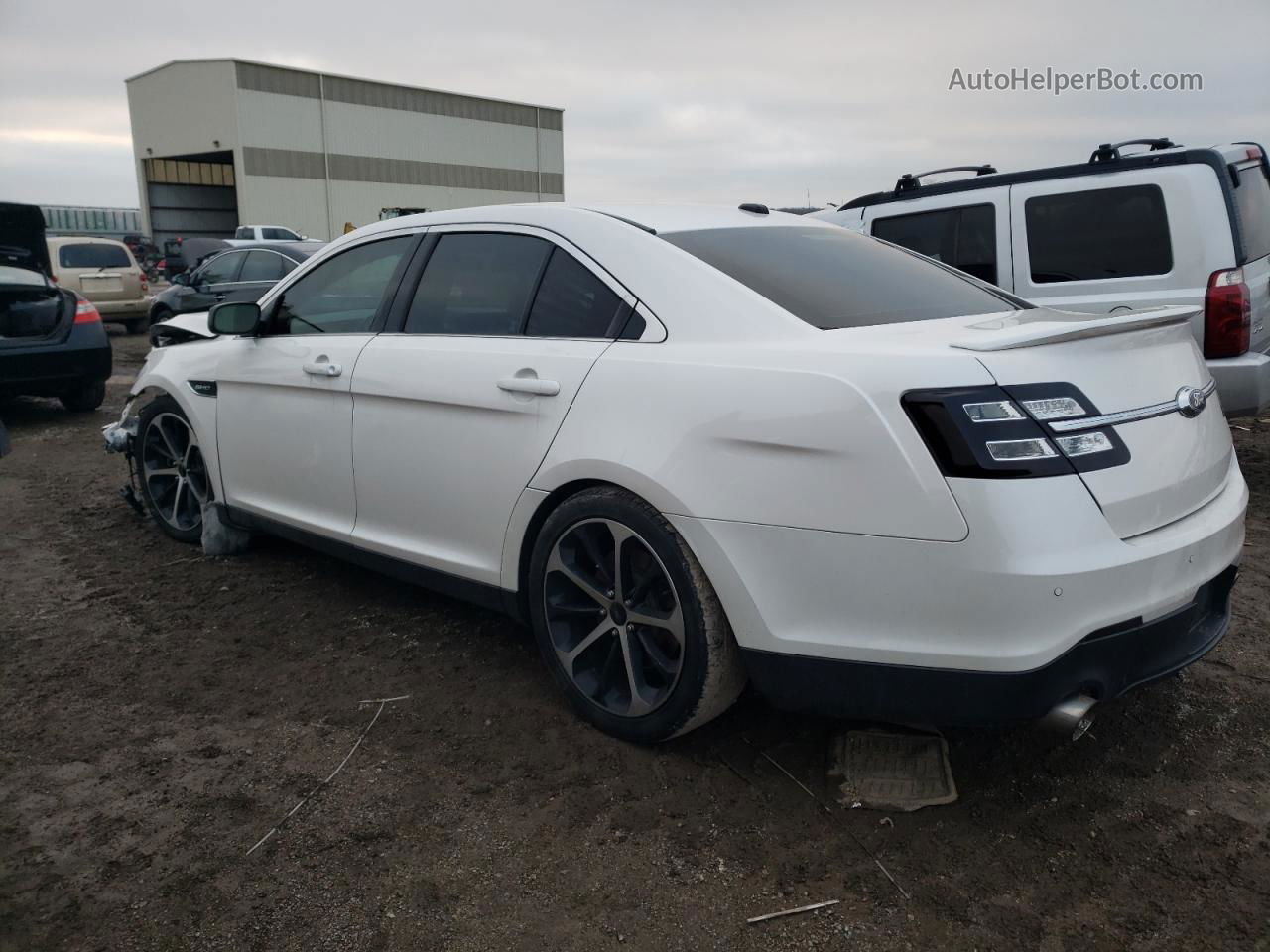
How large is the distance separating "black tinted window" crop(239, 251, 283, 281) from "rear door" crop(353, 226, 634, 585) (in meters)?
10.9

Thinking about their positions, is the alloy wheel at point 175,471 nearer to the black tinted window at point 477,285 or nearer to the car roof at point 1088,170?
the black tinted window at point 477,285

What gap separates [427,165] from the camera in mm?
46375

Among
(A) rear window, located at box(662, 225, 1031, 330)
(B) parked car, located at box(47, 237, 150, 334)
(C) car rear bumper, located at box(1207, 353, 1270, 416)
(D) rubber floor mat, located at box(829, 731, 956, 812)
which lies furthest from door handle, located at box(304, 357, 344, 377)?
(B) parked car, located at box(47, 237, 150, 334)

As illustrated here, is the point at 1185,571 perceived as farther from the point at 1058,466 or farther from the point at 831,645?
the point at 831,645

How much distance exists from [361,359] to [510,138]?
48533 millimetres

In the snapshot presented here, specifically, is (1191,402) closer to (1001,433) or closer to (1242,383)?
(1001,433)

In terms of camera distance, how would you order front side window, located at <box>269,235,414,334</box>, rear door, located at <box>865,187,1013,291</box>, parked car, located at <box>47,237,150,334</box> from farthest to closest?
1. parked car, located at <box>47,237,150,334</box>
2. rear door, located at <box>865,187,1013,291</box>
3. front side window, located at <box>269,235,414,334</box>

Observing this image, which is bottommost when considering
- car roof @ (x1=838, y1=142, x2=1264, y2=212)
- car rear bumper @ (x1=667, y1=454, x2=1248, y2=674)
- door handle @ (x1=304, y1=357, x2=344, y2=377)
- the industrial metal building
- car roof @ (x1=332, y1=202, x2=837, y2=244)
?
car rear bumper @ (x1=667, y1=454, x2=1248, y2=674)

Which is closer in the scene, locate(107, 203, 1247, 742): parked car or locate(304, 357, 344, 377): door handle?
locate(107, 203, 1247, 742): parked car

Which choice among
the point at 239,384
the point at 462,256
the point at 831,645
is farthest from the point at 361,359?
the point at 831,645

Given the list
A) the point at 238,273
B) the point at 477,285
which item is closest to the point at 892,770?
the point at 477,285

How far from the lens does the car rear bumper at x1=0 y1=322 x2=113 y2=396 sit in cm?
807

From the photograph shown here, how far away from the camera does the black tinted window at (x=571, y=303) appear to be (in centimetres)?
295

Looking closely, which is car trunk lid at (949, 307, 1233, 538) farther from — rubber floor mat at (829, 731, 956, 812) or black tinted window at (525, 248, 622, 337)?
black tinted window at (525, 248, 622, 337)
